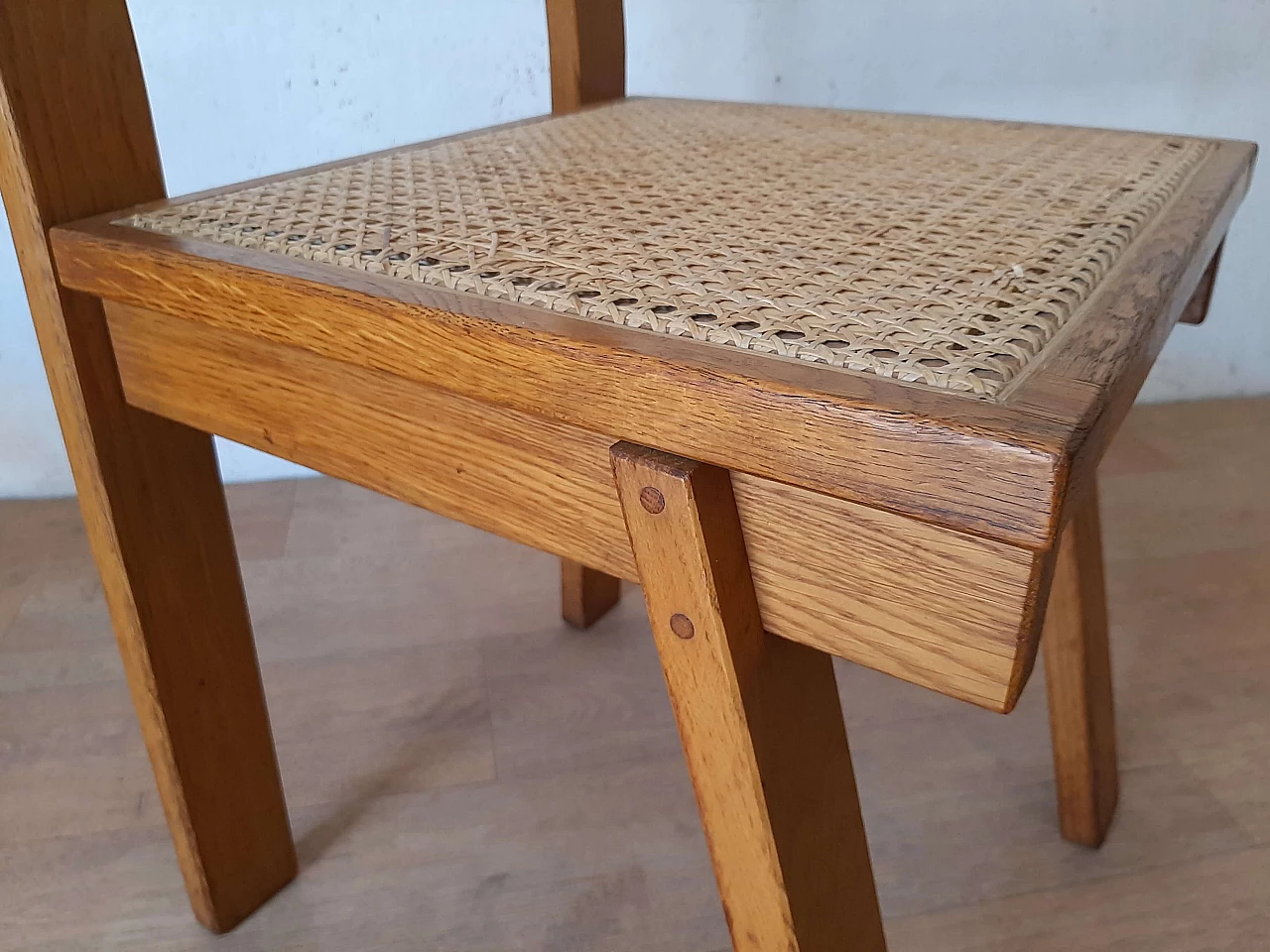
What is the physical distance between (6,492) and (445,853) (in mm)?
843

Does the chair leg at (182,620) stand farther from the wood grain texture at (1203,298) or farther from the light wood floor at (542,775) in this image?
the wood grain texture at (1203,298)

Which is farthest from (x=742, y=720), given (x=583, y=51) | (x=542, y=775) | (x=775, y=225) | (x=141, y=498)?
(x=583, y=51)

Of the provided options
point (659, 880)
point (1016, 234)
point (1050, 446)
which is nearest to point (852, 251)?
point (1016, 234)

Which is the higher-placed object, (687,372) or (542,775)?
(687,372)

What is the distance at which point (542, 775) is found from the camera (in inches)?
32.2

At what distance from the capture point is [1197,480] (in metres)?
1.22

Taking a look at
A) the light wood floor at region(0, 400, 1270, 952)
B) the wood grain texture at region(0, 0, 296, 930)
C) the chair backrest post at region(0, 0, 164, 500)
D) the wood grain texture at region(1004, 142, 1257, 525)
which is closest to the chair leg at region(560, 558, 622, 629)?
the light wood floor at region(0, 400, 1270, 952)

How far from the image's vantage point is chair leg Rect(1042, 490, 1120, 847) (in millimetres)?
657

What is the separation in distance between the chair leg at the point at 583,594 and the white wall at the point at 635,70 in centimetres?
51

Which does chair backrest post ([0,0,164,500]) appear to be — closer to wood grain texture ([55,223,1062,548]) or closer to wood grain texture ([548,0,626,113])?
wood grain texture ([55,223,1062,548])

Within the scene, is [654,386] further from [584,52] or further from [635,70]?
[635,70]

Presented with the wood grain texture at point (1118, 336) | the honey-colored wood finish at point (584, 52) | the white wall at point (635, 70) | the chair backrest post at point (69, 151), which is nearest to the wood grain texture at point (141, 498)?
the chair backrest post at point (69, 151)

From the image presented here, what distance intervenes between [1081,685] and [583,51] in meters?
0.60

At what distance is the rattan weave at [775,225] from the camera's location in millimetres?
345
